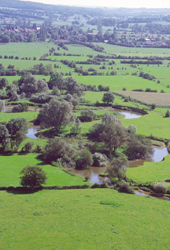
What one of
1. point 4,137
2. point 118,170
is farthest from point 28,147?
point 118,170

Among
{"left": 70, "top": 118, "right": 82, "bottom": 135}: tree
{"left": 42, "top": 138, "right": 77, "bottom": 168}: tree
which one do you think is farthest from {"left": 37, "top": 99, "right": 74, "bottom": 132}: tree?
{"left": 42, "top": 138, "right": 77, "bottom": 168}: tree

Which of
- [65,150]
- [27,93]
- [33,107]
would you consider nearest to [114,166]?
[65,150]

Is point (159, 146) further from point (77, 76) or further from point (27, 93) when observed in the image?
point (77, 76)

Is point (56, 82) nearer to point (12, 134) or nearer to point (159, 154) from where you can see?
point (12, 134)

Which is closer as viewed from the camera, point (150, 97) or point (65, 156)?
point (65, 156)

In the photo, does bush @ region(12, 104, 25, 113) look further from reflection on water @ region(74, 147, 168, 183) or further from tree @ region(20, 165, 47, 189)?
tree @ region(20, 165, 47, 189)

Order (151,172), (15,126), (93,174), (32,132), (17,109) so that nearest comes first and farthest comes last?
(151,172) → (93,174) → (15,126) → (32,132) → (17,109)

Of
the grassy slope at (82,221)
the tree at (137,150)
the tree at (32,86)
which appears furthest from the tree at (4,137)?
the tree at (32,86)

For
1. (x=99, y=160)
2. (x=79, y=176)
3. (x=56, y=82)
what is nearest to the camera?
(x=79, y=176)
